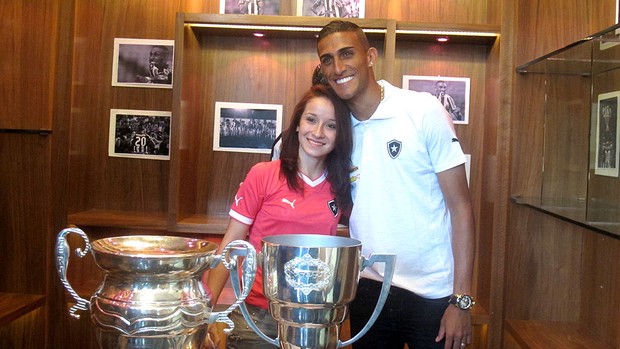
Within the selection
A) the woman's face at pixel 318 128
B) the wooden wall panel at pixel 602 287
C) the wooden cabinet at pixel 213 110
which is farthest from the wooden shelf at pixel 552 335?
the woman's face at pixel 318 128

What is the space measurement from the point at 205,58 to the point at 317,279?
251cm

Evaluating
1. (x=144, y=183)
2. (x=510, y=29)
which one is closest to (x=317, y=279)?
(x=510, y=29)

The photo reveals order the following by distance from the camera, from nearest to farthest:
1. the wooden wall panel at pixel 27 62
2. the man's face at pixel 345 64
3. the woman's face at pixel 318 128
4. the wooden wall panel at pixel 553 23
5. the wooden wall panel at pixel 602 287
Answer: the woman's face at pixel 318 128
the man's face at pixel 345 64
the wooden wall panel at pixel 602 287
the wooden wall panel at pixel 553 23
the wooden wall panel at pixel 27 62

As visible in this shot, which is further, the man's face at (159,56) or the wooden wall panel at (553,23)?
the man's face at (159,56)

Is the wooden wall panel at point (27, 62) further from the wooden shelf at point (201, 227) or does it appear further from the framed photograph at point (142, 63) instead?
the wooden shelf at point (201, 227)

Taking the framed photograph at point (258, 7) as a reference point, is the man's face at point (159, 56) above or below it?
below

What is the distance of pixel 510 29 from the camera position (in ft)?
8.70

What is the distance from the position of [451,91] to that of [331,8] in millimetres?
743

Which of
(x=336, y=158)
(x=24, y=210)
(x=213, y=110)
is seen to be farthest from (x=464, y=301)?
(x=24, y=210)

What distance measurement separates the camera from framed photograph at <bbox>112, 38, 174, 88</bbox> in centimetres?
328

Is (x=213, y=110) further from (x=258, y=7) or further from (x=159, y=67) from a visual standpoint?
(x=258, y=7)

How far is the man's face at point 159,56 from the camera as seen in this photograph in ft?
10.7

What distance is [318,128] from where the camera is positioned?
5.44 ft

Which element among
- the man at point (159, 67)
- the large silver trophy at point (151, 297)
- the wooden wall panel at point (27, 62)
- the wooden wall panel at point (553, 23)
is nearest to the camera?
the large silver trophy at point (151, 297)
